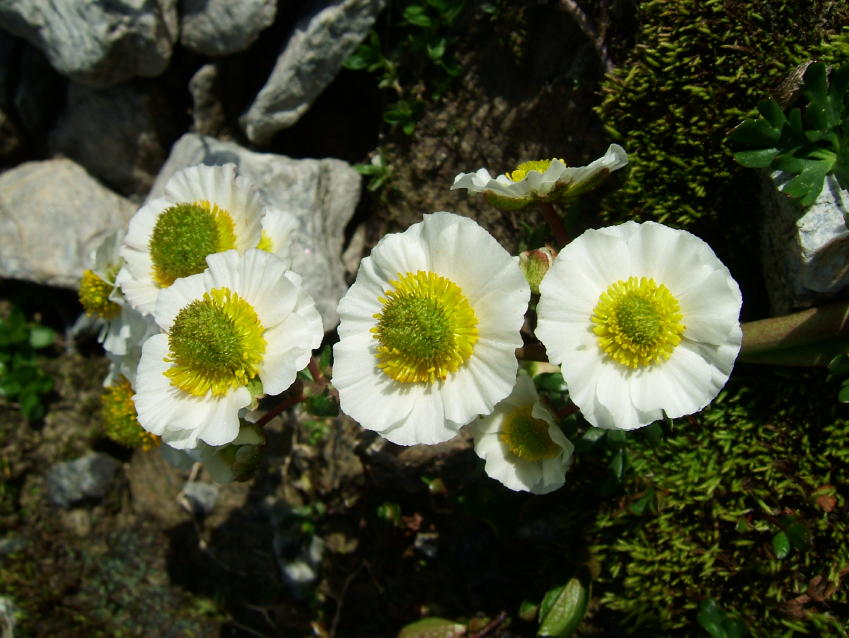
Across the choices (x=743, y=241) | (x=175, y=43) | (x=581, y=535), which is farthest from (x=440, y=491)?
(x=175, y=43)

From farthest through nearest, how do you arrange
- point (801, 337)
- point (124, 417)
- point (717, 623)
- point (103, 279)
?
point (124, 417), point (103, 279), point (717, 623), point (801, 337)

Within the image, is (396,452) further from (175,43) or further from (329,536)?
(175,43)

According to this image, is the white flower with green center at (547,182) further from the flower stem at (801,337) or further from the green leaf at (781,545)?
the green leaf at (781,545)

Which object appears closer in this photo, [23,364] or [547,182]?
[547,182]

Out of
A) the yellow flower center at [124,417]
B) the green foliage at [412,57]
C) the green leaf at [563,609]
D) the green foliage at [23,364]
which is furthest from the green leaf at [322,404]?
the green foliage at [23,364]

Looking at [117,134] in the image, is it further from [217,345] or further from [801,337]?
[801,337]

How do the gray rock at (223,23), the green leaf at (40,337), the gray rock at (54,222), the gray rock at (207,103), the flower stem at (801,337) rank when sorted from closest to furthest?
the flower stem at (801,337) < the gray rock at (223,23) < the gray rock at (207,103) < the gray rock at (54,222) < the green leaf at (40,337)

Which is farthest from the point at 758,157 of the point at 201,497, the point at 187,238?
the point at 201,497
